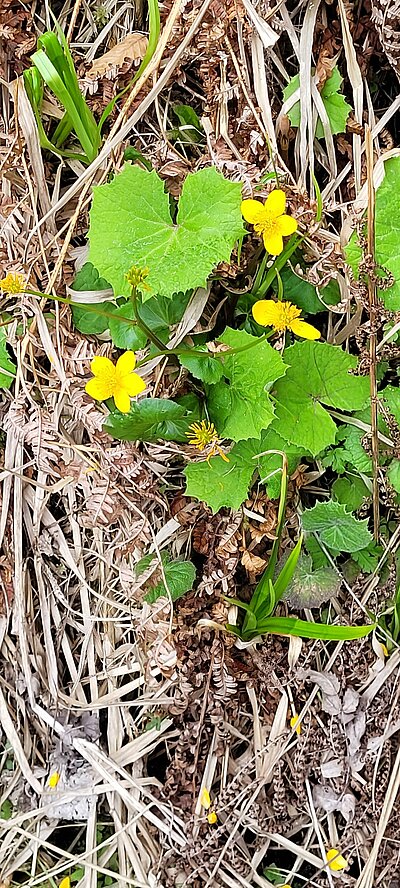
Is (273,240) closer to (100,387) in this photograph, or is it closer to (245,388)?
(245,388)

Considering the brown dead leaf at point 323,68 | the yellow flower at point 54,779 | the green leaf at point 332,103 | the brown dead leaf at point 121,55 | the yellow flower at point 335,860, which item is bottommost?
the yellow flower at point 335,860

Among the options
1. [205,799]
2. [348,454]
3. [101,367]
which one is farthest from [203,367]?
[205,799]

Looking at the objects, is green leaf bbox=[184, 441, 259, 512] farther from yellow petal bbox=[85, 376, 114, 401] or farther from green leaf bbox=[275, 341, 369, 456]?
yellow petal bbox=[85, 376, 114, 401]

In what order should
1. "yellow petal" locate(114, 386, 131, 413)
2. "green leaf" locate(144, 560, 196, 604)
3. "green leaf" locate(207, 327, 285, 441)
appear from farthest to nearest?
"green leaf" locate(144, 560, 196, 604) → "green leaf" locate(207, 327, 285, 441) → "yellow petal" locate(114, 386, 131, 413)

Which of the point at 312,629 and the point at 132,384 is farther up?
the point at 132,384

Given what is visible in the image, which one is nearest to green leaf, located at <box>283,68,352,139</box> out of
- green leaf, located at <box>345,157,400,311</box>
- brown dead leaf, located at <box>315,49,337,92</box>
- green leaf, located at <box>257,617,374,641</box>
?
brown dead leaf, located at <box>315,49,337,92</box>

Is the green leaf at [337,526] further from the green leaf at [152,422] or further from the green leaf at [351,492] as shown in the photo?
the green leaf at [152,422]

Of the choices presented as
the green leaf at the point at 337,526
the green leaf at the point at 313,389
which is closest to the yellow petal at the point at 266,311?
the green leaf at the point at 313,389
